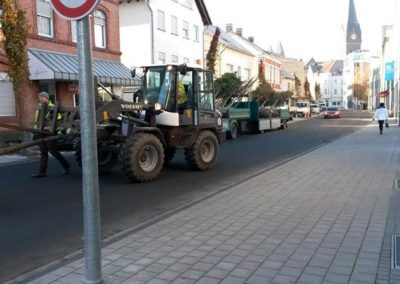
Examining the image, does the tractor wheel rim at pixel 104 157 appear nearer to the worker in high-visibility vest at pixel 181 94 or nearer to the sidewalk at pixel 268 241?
the worker in high-visibility vest at pixel 181 94

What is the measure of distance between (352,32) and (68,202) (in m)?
170

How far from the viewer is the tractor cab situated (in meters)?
11.8

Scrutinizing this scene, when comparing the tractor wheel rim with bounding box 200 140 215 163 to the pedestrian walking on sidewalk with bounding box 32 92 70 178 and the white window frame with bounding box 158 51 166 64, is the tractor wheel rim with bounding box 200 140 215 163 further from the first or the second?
the white window frame with bounding box 158 51 166 64

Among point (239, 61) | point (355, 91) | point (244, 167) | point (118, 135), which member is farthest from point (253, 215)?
point (355, 91)

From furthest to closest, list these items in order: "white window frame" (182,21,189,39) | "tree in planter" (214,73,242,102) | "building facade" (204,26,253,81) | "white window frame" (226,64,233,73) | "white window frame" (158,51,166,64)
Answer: "white window frame" (226,64,233,73)
"building facade" (204,26,253,81)
"white window frame" (182,21,189,39)
"white window frame" (158,51,166,64)
"tree in planter" (214,73,242,102)

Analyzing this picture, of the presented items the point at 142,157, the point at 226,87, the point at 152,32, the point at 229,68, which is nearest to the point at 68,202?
the point at 142,157

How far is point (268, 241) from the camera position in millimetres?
5703

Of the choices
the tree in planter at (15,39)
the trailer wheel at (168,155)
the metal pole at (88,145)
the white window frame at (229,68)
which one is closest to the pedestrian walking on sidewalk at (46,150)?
the trailer wheel at (168,155)

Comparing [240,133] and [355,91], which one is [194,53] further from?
[355,91]

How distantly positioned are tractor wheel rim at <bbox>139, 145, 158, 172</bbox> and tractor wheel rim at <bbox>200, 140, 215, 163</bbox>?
213 centimetres

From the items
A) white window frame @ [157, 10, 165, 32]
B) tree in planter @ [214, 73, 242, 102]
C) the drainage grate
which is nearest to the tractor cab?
the drainage grate

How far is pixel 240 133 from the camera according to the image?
2992 centimetres

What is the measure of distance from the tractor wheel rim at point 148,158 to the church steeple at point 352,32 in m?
164

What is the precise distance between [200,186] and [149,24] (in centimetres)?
2441
